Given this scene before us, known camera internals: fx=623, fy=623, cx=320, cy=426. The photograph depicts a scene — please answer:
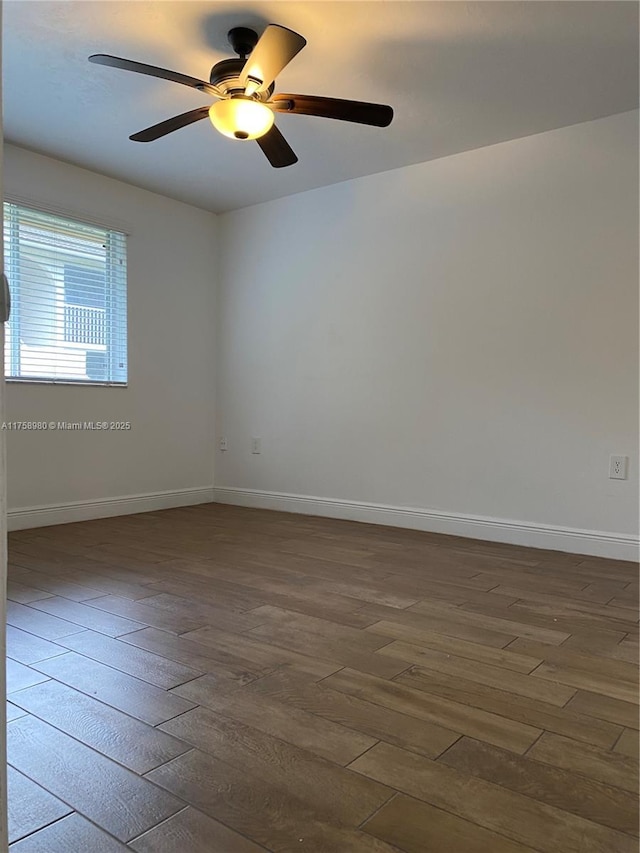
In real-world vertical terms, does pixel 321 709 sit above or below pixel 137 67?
below

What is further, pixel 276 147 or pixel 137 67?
pixel 276 147

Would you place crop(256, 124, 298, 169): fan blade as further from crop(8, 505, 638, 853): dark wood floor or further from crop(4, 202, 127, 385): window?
crop(8, 505, 638, 853): dark wood floor

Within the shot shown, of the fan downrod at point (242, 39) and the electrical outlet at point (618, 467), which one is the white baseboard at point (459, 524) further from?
the fan downrod at point (242, 39)

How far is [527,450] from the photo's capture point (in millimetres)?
3314

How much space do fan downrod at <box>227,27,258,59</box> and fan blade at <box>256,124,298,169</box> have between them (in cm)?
29

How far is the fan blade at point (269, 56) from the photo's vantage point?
1.96 metres

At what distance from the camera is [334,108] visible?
2.38 meters

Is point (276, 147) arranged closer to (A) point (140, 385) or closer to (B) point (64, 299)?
(B) point (64, 299)

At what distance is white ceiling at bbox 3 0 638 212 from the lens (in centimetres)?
225

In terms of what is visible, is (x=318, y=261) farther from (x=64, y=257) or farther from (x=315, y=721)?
(x=315, y=721)

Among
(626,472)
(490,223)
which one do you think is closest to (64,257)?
(490,223)

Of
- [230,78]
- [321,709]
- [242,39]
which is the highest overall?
[242,39]

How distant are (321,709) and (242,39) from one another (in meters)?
2.33

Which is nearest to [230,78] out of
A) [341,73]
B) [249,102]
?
[249,102]
